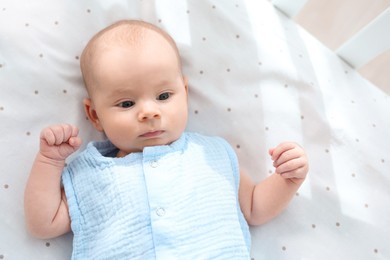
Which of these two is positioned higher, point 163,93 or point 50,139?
point 163,93

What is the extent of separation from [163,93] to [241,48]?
308mm

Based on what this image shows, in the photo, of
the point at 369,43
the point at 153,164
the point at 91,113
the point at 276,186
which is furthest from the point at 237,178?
the point at 369,43

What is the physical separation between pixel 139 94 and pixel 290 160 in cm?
31

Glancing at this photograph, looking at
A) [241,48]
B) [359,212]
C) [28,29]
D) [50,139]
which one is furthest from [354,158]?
[28,29]

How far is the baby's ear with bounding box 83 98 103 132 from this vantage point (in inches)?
37.2

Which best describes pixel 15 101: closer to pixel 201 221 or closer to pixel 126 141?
pixel 126 141

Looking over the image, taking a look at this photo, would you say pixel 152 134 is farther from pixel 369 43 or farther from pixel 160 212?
pixel 369 43

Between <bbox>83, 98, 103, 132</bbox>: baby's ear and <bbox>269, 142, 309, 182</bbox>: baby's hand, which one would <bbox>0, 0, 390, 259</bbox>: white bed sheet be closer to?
<bbox>83, 98, 103, 132</bbox>: baby's ear

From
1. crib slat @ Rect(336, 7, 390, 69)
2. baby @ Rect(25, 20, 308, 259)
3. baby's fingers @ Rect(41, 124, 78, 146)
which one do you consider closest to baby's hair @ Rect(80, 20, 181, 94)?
baby @ Rect(25, 20, 308, 259)

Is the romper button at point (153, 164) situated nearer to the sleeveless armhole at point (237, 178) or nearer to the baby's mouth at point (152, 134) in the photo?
the baby's mouth at point (152, 134)

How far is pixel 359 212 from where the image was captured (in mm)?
1015

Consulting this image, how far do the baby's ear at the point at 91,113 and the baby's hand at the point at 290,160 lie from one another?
0.36m

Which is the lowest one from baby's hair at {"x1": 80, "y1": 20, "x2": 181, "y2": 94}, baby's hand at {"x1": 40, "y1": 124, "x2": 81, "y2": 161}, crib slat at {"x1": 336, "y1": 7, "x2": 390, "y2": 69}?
baby's hand at {"x1": 40, "y1": 124, "x2": 81, "y2": 161}

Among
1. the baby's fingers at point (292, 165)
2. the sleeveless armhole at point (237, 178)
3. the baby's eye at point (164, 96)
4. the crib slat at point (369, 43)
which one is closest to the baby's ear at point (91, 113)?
the baby's eye at point (164, 96)
